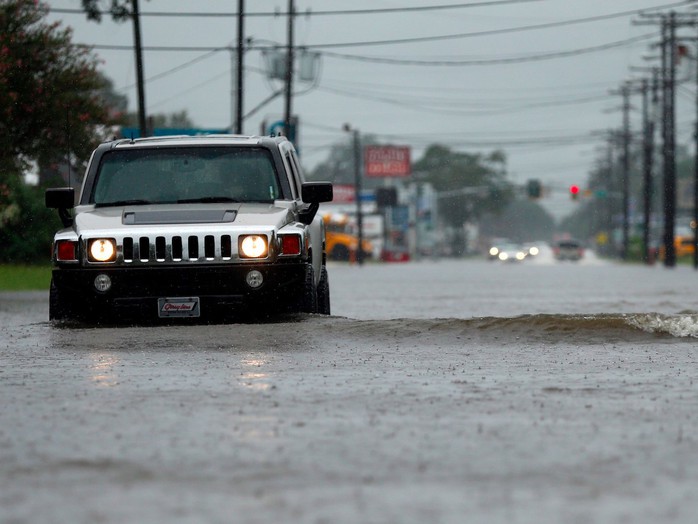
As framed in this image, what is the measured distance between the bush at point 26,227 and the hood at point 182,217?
22798mm

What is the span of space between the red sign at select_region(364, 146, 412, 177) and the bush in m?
107

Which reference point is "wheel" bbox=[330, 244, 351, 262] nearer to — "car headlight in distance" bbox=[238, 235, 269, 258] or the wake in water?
the wake in water

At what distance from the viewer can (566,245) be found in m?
135

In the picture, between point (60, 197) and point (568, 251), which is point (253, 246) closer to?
point (60, 197)

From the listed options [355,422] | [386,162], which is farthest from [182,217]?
[386,162]

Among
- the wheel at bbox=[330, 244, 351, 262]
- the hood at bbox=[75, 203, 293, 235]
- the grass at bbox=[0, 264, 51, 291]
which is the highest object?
the hood at bbox=[75, 203, 293, 235]

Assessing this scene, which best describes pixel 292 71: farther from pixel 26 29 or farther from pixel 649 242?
pixel 649 242

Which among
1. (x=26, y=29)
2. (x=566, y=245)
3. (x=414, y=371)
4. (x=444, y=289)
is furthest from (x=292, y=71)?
(x=566, y=245)

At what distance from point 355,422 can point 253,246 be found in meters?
5.96

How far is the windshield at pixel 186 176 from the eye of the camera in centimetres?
1436

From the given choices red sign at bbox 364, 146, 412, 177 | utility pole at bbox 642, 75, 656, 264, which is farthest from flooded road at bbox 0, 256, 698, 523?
red sign at bbox 364, 146, 412, 177

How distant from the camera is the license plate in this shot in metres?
13.3

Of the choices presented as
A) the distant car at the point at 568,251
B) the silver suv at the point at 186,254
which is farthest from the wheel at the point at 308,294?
the distant car at the point at 568,251

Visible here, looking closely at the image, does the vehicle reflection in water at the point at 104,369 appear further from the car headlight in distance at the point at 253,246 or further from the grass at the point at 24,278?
the grass at the point at 24,278
